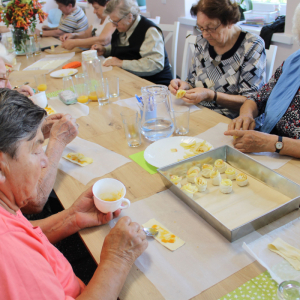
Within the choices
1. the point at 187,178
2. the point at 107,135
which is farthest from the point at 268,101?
the point at 107,135

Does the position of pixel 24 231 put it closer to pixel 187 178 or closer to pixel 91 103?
pixel 187 178

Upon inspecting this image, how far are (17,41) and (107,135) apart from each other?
2282 mm

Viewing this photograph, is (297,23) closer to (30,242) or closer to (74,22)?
(30,242)

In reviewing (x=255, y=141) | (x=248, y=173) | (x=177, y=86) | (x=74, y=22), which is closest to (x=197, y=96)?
(x=177, y=86)

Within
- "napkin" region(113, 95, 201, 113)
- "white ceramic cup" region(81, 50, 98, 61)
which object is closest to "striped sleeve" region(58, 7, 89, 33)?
"white ceramic cup" region(81, 50, 98, 61)

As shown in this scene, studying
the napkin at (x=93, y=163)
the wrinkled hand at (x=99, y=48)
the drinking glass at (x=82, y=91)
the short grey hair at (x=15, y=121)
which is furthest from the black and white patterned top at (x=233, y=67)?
the short grey hair at (x=15, y=121)

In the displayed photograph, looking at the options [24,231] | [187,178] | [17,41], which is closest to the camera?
[24,231]

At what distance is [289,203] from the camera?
90 cm

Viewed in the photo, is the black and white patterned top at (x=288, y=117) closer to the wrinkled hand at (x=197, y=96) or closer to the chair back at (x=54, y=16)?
the wrinkled hand at (x=197, y=96)

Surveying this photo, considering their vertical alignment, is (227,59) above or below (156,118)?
above

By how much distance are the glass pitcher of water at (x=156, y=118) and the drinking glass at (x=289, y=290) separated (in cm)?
94

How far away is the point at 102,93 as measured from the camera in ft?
6.40

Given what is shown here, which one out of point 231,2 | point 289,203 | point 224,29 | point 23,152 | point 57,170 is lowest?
point 57,170

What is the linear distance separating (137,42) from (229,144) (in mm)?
1695
